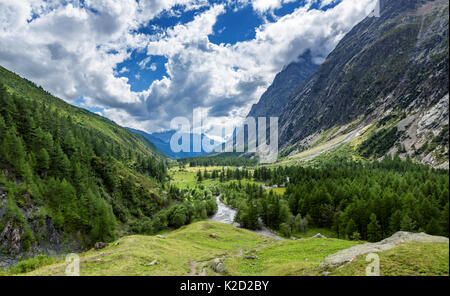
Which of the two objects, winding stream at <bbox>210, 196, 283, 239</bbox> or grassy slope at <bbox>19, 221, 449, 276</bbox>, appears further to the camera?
winding stream at <bbox>210, 196, 283, 239</bbox>

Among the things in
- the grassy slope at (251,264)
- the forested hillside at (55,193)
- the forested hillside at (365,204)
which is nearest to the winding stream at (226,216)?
the forested hillside at (365,204)

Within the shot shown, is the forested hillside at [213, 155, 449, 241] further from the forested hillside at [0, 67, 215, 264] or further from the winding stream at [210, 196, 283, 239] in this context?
the forested hillside at [0, 67, 215, 264]

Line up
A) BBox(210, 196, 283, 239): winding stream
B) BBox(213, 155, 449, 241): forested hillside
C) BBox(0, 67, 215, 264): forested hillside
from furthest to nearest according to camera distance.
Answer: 1. BBox(210, 196, 283, 239): winding stream
2. BBox(0, 67, 215, 264): forested hillside
3. BBox(213, 155, 449, 241): forested hillside

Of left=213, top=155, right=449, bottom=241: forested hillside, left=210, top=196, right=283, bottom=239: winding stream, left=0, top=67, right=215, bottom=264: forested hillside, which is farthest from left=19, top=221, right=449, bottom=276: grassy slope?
left=210, top=196, right=283, bottom=239: winding stream

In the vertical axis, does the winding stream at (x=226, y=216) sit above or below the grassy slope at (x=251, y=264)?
below

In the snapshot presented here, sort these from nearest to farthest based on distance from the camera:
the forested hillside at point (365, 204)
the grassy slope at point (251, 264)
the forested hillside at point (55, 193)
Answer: the grassy slope at point (251, 264)
the forested hillside at point (365, 204)
the forested hillside at point (55, 193)

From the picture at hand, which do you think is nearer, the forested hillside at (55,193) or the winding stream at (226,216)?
the forested hillside at (55,193)

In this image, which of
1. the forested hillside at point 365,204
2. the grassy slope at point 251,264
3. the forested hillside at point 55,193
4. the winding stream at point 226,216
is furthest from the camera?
the winding stream at point 226,216

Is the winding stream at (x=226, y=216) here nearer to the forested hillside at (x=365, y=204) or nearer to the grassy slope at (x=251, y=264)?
the forested hillside at (x=365, y=204)

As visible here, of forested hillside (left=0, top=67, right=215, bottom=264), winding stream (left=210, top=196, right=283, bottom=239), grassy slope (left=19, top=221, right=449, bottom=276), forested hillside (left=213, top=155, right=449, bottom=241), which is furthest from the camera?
winding stream (left=210, top=196, right=283, bottom=239)

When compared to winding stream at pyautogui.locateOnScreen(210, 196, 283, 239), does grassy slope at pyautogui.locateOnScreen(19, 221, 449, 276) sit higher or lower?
higher
